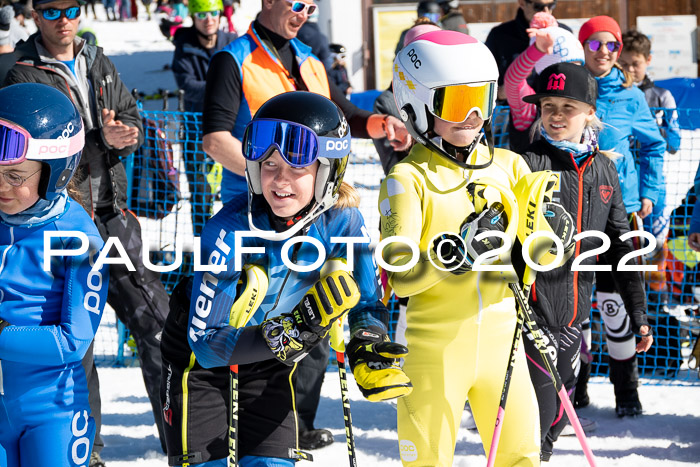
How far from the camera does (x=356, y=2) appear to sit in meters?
18.0

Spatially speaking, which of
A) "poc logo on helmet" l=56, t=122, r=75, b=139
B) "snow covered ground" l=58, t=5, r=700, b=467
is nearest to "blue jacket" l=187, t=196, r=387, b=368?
"poc logo on helmet" l=56, t=122, r=75, b=139

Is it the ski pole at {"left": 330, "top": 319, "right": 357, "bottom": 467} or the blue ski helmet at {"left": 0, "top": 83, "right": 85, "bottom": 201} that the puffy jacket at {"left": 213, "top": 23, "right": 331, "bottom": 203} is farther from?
the ski pole at {"left": 330, "top": 319, "right": 357, "bottom": 467}

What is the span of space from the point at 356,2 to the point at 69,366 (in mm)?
15632

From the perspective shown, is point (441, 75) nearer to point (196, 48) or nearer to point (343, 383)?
point (343, 383)

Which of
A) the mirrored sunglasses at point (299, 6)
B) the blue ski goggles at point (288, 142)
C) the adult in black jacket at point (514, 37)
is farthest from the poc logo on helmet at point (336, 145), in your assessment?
the adult in black jacket at point (514, 37)

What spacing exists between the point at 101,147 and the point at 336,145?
6.54 ft

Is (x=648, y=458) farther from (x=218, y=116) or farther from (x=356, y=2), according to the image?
(x=356, y=2)

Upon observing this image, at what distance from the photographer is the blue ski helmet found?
10.4 ft

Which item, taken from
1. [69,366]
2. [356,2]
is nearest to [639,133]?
[69,366]

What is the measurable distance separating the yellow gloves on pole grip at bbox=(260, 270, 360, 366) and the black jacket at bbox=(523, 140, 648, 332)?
5.37 feet

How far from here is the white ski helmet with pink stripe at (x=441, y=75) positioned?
11.5 feet

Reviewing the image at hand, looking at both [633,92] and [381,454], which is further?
[633,92]

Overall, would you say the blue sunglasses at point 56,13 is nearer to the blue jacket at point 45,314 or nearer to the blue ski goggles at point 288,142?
the blue jacket at point 45,314

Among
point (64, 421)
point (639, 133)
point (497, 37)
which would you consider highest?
point (497, 37)
